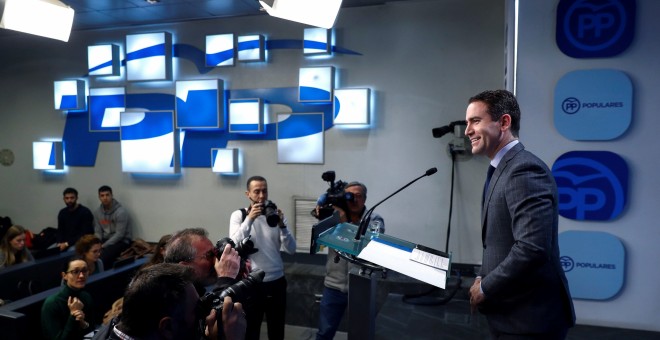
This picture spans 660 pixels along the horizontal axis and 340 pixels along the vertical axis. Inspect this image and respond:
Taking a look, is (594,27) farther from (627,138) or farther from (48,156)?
(48,156)

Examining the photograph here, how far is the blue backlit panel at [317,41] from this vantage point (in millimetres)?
4668

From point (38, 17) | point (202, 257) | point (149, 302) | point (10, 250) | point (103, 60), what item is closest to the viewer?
point (149, 302)

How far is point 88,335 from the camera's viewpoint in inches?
114

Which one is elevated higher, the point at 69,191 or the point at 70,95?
the point at 70,95

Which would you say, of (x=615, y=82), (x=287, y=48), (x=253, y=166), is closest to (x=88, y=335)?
(x=253, y=166)

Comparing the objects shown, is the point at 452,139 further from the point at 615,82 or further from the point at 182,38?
the point at 182,38

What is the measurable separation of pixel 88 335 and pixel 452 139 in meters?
3.52

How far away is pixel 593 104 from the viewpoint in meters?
3.09

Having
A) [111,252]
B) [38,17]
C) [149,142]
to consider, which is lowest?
[111,252]

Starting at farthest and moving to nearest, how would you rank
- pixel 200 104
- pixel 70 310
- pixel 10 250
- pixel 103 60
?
pixel 103 60, pixel 200 104, pixel 10 250, pixel 70 310

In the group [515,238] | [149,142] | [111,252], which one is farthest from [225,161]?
[515,238]

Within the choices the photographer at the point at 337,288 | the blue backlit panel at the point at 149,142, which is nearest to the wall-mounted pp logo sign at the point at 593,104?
the photographer at the point at 337,288

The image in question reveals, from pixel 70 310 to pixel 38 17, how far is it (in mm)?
1849

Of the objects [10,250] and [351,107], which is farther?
[351,107]
